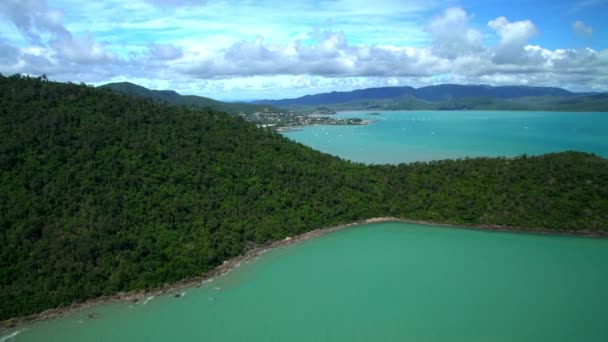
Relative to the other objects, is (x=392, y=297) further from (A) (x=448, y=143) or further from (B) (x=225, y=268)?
(A) (x=448, y=143)

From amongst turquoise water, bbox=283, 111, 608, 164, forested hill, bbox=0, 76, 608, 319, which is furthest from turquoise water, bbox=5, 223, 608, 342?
turquoise water, bbox=283, 111, 608, 164

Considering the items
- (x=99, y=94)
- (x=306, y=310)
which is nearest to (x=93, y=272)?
(x=306, y=310)

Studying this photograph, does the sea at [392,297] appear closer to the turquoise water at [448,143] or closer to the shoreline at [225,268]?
the shoreline at [225,268]

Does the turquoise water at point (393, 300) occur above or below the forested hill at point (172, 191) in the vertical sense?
below

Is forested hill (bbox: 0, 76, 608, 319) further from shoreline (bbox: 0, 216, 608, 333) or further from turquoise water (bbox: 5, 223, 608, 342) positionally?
turquoise water (bbox: 5, 223, 608, 342)

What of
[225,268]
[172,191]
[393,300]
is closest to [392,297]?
[393,300]

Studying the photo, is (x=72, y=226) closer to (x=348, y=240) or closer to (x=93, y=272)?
(x=93, y=272)

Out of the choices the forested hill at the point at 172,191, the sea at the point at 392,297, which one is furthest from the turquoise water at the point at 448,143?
the sea at the point at 392,297
